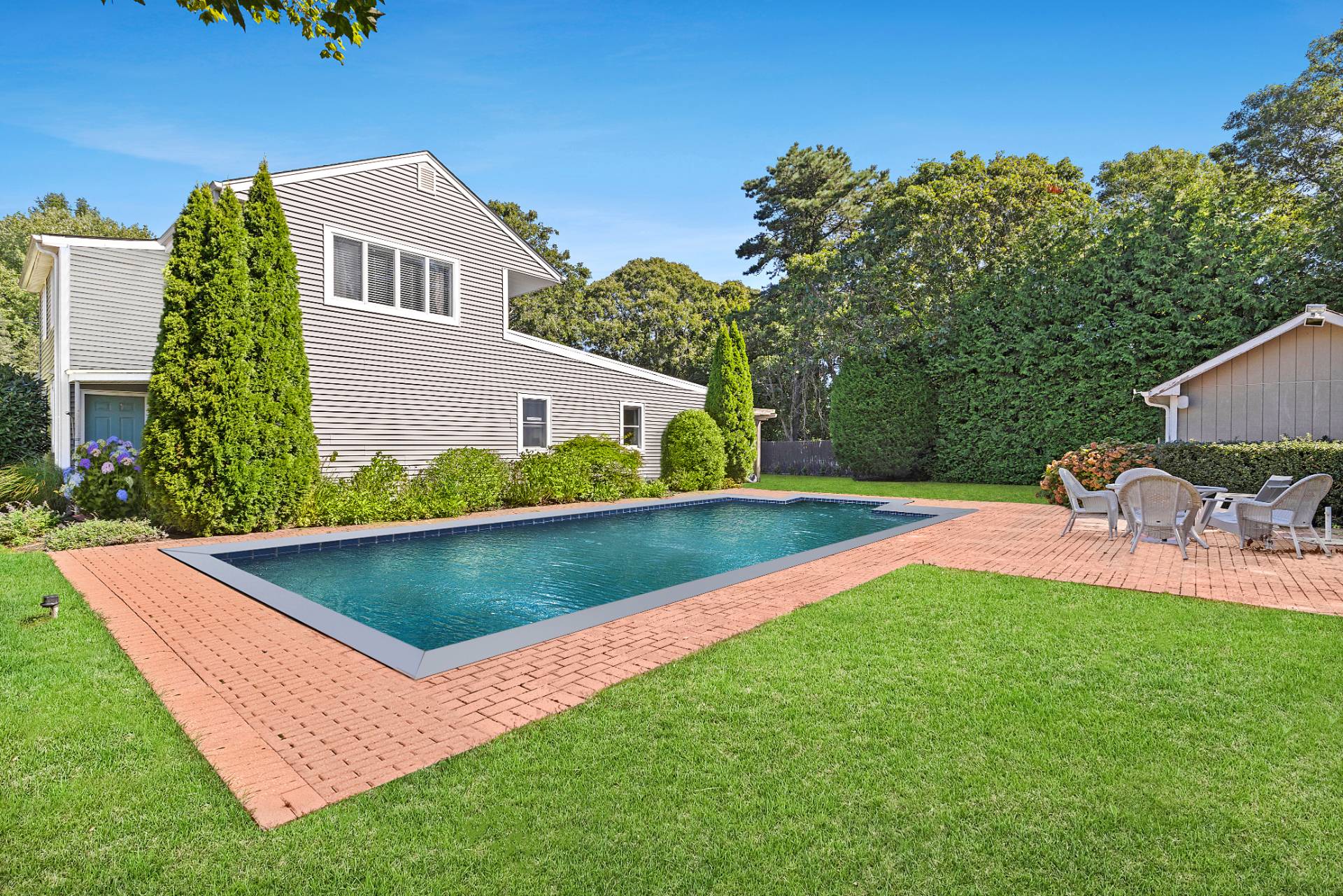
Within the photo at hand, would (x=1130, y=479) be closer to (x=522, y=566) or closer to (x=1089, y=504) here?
(x=1089, y=504)

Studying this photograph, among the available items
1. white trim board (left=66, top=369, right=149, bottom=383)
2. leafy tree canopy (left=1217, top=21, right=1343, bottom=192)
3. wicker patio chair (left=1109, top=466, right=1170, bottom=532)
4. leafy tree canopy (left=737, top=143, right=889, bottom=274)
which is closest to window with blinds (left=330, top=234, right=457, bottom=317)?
white trim board (left=66, top=369, right=149, bottom=383)

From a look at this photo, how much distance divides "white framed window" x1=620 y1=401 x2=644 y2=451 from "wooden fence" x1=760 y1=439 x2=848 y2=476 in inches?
386

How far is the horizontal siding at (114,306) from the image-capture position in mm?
13047

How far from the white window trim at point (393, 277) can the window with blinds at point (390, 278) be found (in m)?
0.02

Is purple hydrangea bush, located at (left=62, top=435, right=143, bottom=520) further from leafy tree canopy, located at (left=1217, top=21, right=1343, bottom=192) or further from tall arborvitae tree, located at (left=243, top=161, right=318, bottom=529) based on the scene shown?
leafy tree canopy, located at (left=1217, top=21, right=1343, bottom=192)

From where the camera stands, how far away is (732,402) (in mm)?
20141

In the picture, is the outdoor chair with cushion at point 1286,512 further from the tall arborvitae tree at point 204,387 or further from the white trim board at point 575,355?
the tall arborvitae tree at point 204,387

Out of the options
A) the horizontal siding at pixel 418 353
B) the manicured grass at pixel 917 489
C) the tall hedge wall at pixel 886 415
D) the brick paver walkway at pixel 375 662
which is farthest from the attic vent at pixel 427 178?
the tall hedge wall at pixel 886 415

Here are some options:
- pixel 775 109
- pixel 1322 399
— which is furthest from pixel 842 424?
pixel 1322 399

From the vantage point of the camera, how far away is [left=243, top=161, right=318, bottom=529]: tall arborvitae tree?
1015 centimetres

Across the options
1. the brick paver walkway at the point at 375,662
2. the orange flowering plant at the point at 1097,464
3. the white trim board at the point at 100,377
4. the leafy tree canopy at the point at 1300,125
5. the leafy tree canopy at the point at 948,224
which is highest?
the leafy tree canopy at the point at 1300,125

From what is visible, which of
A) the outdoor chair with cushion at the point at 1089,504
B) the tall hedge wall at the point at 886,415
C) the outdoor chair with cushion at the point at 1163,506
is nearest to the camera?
the outdoor chair with cushion at the point at 1163,506

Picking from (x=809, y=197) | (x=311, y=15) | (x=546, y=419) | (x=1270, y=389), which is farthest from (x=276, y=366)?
(x=809, y=197)

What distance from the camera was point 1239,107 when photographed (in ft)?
69.1
